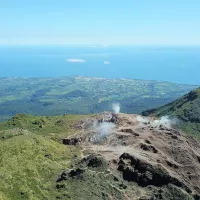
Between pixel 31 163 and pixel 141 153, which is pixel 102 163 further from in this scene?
pixel 31 163

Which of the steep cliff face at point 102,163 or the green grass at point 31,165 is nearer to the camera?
the green grass at point 31,165

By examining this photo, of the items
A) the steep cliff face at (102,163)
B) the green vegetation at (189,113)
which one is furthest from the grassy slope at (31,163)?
the green vegetation at (189,113)

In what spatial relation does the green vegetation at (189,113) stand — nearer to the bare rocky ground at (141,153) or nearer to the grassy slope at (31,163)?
the bare rocky ground at (141,153)

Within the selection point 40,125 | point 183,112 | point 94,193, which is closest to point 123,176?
point 94,193

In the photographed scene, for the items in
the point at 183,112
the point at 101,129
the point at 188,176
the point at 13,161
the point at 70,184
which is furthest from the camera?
the point at 183,112

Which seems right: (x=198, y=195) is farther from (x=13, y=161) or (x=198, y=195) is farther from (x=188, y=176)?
(x=13, y=161)

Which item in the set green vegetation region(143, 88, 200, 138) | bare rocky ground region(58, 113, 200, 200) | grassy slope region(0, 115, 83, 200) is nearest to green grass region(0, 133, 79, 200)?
grassy slope region(0, 115, 83, 200)

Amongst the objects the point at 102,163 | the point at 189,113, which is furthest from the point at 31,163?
the point at 189,113

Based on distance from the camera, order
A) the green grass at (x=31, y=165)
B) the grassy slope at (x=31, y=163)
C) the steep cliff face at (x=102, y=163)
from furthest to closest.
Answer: the steep cliff face at (x=102, y=163) < the grassy slope at (x=31, y=163) < the green grass at (x=31, y=165)
